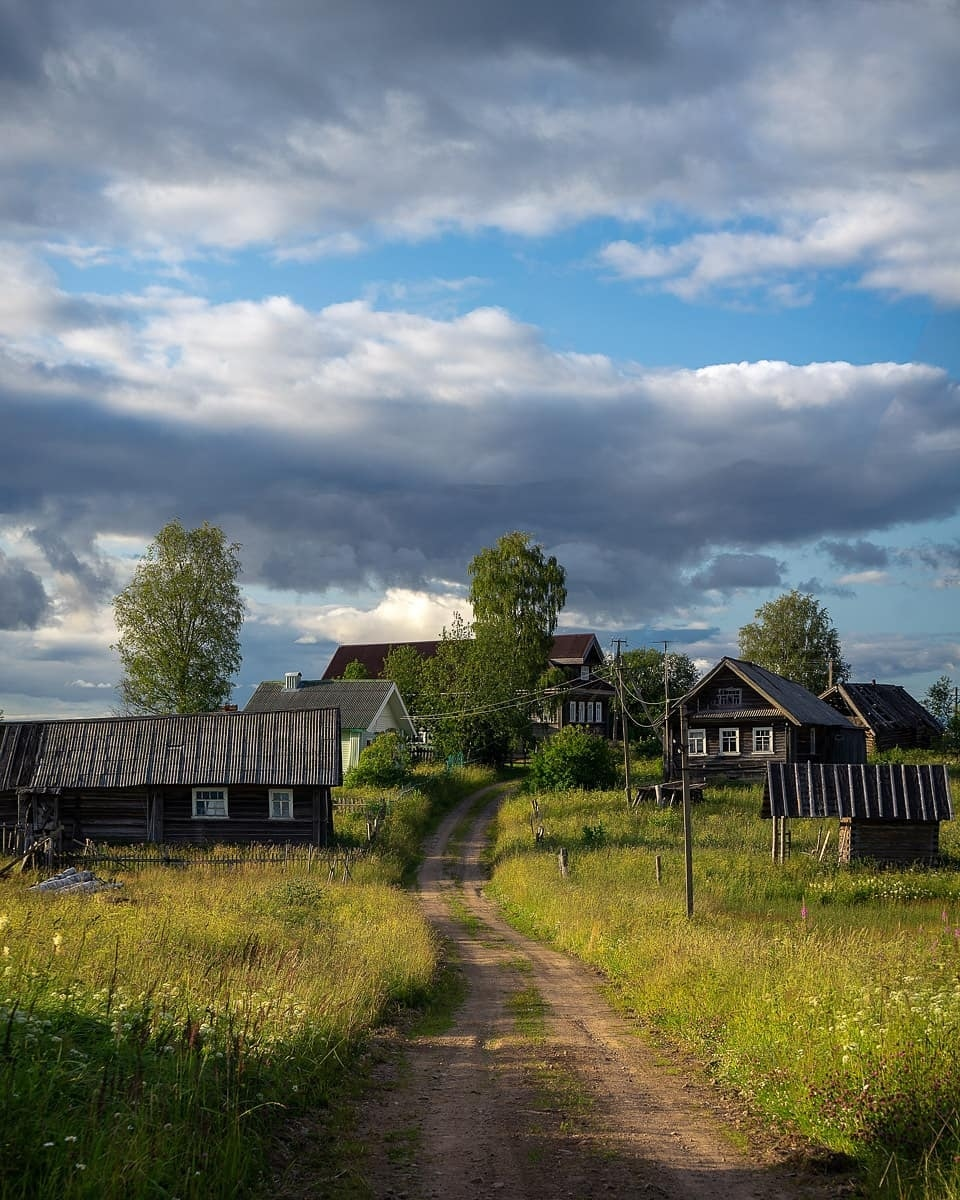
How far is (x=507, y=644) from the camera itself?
2886 inches

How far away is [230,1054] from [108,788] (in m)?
29.8

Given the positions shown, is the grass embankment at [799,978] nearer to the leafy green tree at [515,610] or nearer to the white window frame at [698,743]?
the white window frame at [698,743]

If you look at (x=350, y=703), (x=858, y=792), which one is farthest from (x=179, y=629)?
(x=858, y=792)

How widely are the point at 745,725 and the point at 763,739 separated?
1.21 metres

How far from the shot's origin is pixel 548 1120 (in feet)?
30.5

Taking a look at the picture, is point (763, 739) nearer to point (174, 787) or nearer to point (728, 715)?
point (728, 715)

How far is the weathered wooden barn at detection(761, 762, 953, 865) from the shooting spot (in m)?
33.6

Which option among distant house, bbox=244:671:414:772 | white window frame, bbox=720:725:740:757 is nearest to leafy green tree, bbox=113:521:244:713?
distant house, bbox=244:671:414:772

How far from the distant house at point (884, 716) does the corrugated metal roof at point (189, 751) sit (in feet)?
135

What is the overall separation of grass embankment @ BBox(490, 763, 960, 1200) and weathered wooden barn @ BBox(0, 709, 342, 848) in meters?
8.26

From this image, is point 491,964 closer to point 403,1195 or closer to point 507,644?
point 403,1195

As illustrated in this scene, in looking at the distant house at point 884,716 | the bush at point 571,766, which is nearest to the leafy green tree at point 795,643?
the distant house at point 884,716

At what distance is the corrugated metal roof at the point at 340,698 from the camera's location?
201 feet

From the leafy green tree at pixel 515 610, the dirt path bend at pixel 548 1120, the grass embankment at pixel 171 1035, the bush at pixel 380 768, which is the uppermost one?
the leafy green tree at pixel 515 610
